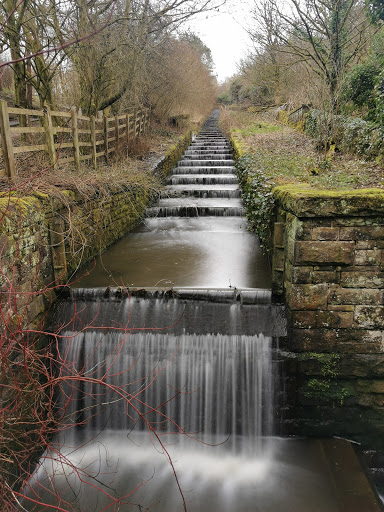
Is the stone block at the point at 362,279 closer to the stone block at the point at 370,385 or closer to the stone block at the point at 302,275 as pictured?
the stone block at the point at 302,275

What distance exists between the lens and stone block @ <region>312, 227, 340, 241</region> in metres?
4.49

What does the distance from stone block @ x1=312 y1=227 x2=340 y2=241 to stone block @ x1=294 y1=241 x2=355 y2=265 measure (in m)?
0.06

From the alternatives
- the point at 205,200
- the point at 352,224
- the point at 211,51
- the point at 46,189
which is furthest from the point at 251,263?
the point at 211,51

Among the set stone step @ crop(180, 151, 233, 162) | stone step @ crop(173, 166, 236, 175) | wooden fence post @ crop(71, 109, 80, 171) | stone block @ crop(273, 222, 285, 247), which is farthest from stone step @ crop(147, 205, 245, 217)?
stone step @ crop(180, 151, 233, 162)

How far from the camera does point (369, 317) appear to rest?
4.66m

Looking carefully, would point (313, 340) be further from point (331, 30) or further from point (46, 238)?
point (331, 30)

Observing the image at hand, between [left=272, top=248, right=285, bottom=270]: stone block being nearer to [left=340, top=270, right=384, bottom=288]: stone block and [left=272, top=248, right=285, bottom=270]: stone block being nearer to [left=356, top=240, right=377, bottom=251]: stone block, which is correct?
[left=340, top=270, right=384, bottom=288]: stone block

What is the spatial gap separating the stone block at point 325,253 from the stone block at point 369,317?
0.62 meters

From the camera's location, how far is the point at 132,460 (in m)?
4.54

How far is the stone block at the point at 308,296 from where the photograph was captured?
4.64 m

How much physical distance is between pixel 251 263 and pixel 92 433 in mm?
3716

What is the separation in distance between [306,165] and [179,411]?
6.00 metres

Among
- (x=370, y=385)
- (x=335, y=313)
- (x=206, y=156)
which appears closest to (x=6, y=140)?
(x=335, y=313)

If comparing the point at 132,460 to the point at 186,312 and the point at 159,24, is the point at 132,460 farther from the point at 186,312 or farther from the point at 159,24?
the point at 159,24
